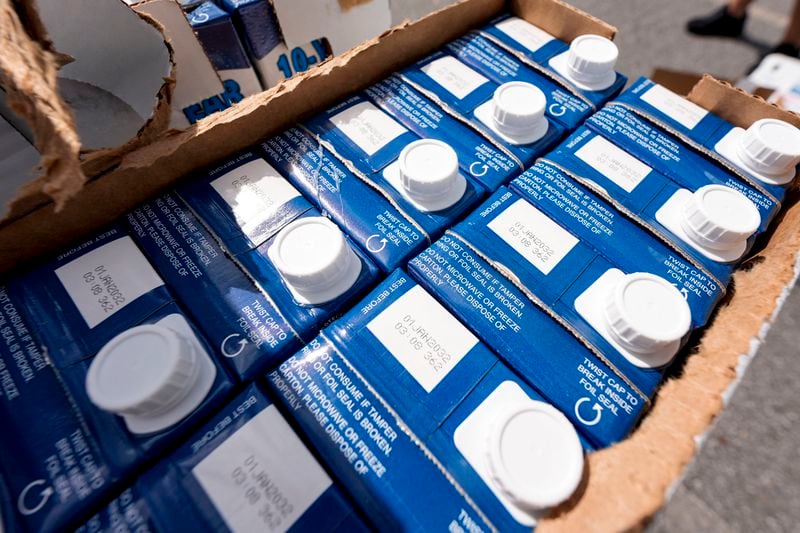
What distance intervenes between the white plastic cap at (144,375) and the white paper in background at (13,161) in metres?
0.62

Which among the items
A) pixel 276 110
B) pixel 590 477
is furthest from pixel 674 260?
pixel 276 110

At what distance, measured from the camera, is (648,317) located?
70cm

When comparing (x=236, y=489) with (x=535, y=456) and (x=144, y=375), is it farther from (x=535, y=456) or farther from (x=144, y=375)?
(x=535, y=456)

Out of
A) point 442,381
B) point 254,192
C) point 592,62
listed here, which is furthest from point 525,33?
point 442,381

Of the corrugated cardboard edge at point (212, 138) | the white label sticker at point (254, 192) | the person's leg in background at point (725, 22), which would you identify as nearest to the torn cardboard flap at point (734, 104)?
the corrugated cardboard edge at point (212, 138)

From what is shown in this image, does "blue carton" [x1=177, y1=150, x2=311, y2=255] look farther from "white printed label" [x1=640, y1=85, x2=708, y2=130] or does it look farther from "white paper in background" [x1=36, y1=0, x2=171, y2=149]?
"white printed label" [x1=640, y1=85, x2=708, y2=130]

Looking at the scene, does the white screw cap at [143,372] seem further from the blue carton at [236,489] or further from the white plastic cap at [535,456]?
the white plastic cap at [535,456]

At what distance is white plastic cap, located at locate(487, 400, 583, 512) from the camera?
1.86 ft

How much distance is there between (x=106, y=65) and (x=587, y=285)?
1233 millimetres

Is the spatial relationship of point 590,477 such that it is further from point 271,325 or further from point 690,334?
point 271,325

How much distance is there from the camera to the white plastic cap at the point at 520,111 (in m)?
0.95

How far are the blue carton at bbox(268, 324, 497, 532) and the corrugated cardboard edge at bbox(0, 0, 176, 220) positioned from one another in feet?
1.30

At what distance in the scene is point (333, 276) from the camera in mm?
748

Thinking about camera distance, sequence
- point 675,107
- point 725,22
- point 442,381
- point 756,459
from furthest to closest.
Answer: point 725,22, point 756,459, point 675,107, point 442,381
